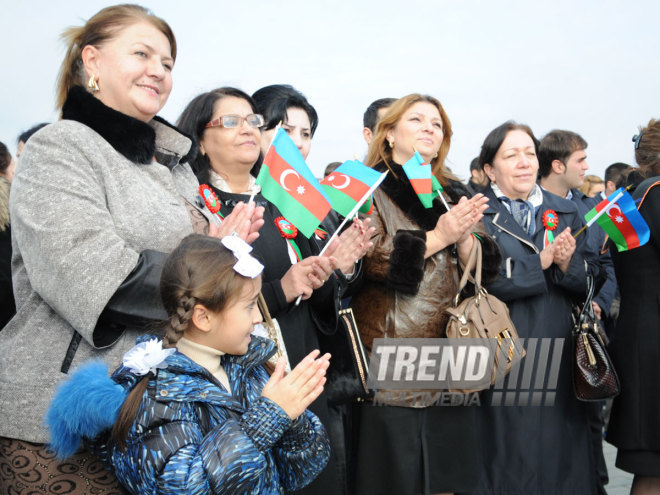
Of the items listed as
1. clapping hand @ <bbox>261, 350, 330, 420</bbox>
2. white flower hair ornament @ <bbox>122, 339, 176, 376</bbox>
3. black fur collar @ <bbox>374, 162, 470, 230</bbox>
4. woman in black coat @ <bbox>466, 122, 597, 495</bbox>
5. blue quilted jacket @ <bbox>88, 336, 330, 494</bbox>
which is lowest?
woman in black coat @ <bbox>466, 122, 597, 495</bbox>

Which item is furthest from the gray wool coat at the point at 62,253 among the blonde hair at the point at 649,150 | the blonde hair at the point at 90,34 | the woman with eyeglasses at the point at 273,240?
the blonde hair at the point at 649,150

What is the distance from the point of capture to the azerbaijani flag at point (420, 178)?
3621 mm

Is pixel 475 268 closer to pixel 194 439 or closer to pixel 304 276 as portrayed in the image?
pixel 304 276

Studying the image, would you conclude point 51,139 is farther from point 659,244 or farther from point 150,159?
point 659,244

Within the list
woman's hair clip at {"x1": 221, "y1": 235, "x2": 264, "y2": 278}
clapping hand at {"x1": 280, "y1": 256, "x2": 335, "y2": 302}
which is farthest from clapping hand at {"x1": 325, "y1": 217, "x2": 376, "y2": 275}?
woman's hair clip at {"x1": 221, "y1": 235, "x2": 264, "y2": 278}

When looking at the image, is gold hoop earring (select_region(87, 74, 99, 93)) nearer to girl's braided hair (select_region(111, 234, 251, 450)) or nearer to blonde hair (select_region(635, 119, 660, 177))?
girl's braided hair (select_region(111, 234, 251, 450))

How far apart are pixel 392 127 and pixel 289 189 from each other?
1359 mm

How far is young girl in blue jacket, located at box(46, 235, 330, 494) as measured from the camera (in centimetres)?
176

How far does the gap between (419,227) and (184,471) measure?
231cm

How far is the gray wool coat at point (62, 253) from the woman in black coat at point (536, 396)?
2467 millimetres

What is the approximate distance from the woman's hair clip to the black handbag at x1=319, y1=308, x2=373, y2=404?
4.38 ft

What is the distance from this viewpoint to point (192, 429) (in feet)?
5.91

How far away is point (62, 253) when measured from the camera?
1.94 m

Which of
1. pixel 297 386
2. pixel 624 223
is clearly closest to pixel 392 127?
pixel 624 223
